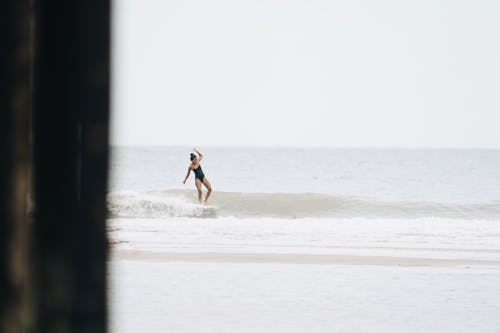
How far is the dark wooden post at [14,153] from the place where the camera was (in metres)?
0.84

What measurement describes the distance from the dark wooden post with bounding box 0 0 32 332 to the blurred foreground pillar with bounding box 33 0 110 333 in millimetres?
27

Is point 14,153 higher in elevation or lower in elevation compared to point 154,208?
higher

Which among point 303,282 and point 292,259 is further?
point 292,259

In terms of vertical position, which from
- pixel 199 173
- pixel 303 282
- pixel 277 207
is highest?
pixel 199 173

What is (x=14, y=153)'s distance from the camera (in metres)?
0.85

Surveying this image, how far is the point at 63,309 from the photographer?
877 millimetres

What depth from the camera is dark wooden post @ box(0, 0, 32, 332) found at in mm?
842

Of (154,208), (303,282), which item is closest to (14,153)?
(303,282)

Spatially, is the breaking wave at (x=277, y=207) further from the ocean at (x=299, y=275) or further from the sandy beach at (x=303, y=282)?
the sandy beach at (x=303, y=282)

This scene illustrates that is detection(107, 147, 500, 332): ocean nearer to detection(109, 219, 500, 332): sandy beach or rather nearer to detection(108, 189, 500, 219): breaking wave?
detection(109, 219, 500, 332): sandy beach

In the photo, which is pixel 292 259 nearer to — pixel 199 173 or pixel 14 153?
pixel 14 153

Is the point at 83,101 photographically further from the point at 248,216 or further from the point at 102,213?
the point at 248,216

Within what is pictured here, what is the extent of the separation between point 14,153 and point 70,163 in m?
0.07

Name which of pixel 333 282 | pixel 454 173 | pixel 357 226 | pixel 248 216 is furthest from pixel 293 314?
pixel 454 173
